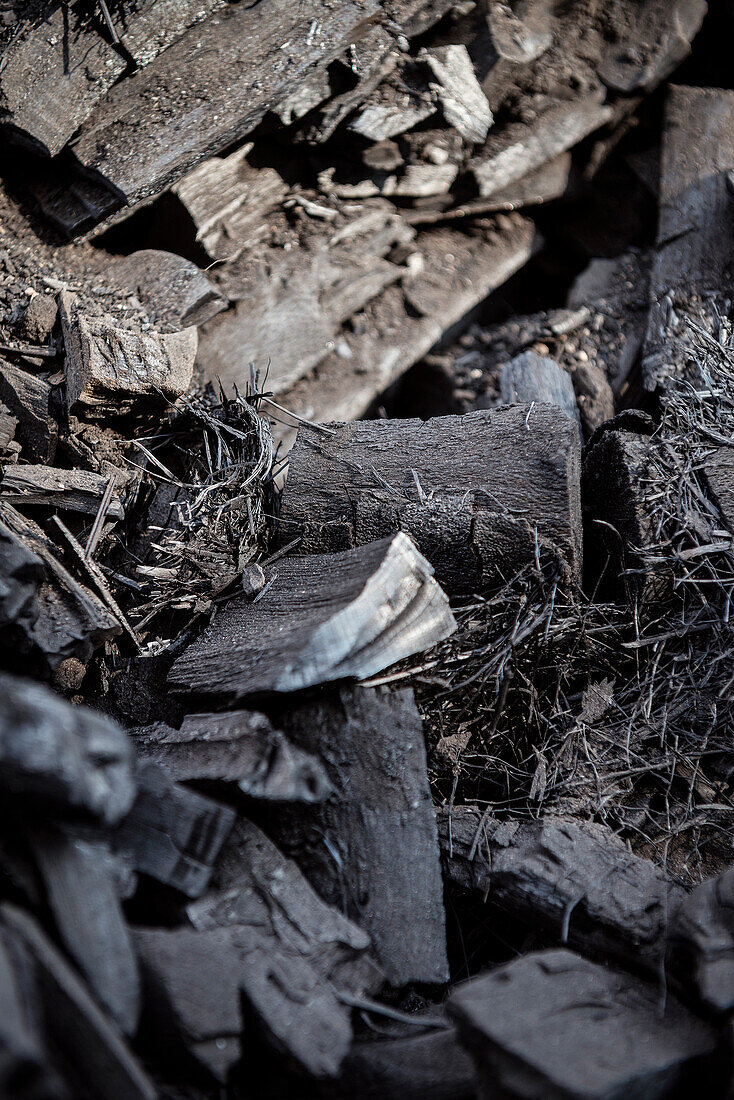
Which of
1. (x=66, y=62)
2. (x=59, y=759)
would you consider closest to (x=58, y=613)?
(x=59, y=759)

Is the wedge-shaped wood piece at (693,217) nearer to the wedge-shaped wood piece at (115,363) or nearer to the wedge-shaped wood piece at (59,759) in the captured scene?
the wedge-shaped wood piece at (115,363)

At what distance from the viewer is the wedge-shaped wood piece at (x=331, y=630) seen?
1.70 m

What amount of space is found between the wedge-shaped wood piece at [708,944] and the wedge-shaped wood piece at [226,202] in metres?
2.95

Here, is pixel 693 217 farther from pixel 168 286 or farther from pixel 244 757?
pixel 244 757

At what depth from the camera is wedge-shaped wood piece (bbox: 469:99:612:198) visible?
3564 millimetres

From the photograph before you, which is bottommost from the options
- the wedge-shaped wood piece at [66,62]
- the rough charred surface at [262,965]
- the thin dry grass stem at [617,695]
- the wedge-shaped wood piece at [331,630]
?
the thin dry grass stem at [617,695]

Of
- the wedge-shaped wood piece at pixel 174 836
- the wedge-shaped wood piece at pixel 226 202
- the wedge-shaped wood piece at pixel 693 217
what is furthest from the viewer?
the wedge-shaped wood piece at pixel 693 217

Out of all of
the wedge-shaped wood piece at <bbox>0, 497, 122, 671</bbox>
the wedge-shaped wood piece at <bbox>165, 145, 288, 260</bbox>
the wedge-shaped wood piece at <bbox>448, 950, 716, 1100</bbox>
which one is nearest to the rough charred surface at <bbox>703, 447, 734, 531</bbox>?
the wedge-shaped wood piece at <bbox>448, 950, 716, 1100</bbox>

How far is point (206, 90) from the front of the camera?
9.14ft

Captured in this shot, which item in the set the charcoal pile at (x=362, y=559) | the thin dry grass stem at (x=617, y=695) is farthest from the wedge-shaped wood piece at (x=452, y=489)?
the thin dry grass stem at (x=617, y=695)

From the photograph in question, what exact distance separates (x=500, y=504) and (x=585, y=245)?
2.60 meters

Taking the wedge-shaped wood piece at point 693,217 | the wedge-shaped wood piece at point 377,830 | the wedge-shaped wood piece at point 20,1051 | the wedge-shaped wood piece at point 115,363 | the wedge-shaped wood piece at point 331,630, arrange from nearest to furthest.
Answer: the wedge-shaped wood piece at point 20,1051 < the wedge-shaped wood piece at point 377,830 < the wedge-shaped wood piece at point 331,630 < the wedge-shaped wood piece at point 115,363 < the wedge-shaped wood piece at point 693,217

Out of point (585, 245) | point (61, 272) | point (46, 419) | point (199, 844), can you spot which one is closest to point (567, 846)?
point (199, 844)

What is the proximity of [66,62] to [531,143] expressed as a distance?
221cm
